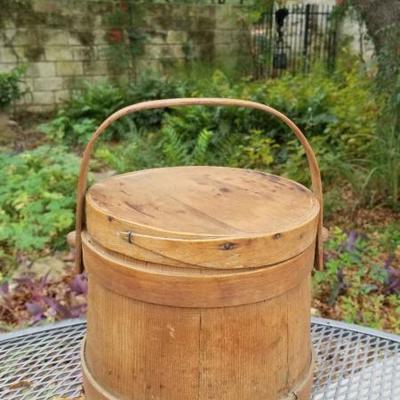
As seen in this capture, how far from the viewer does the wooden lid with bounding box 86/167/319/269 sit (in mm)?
859

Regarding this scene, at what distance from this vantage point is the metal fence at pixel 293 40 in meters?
8.13

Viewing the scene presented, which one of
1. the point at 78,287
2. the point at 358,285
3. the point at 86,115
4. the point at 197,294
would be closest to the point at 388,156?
the point at 358,285

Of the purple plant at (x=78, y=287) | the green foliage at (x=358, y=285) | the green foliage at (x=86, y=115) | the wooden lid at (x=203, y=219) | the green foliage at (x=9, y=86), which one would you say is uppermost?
the wooden lid at (x=203, y=219)

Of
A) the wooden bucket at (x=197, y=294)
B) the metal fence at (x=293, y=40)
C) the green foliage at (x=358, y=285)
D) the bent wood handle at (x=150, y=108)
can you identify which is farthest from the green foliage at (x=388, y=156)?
the metal fence at (x=293, y=40)

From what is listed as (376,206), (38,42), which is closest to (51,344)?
(376,206)

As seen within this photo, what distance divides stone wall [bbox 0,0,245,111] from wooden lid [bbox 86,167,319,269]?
20.0 feet

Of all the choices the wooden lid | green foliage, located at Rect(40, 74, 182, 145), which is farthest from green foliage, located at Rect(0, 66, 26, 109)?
the wooden lid

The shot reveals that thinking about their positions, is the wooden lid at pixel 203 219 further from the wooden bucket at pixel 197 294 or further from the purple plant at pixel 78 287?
the purple plant at pixel 78 287

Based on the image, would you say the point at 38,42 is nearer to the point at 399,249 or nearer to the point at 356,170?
the point at 356,170

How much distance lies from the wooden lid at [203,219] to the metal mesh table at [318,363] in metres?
0.57

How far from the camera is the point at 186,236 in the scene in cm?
86

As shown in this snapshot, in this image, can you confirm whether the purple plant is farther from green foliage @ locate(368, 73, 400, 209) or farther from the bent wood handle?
green foliage @ locate(368, 73, 400, 209)

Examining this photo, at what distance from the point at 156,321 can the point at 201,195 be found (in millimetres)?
283

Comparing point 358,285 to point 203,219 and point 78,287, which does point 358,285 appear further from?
point 203,219
